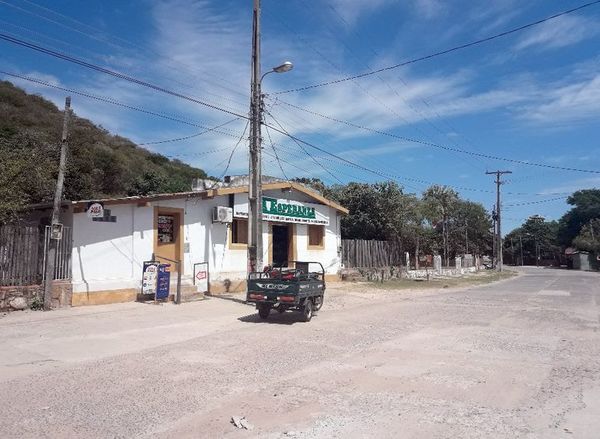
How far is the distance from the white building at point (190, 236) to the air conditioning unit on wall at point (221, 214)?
0.25 m

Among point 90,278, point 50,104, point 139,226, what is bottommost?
point 90,278

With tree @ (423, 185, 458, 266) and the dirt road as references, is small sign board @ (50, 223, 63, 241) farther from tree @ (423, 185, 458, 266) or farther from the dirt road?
tree @ (423, 185, 458, 266)

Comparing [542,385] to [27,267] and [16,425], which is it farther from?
[27,267]

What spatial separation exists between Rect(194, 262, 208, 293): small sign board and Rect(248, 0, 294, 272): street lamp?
7.85 ft

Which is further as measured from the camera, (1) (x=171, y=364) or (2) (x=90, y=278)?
(2) (x=90, y=278)

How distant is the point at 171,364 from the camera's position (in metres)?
8.31

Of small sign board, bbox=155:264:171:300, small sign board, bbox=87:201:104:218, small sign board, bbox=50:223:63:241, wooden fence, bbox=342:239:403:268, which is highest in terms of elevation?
small sign board, bbox=87:201:104:218

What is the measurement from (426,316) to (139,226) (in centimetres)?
964

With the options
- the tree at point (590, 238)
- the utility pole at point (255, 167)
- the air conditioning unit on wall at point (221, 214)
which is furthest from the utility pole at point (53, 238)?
the tree at point (590, 238)

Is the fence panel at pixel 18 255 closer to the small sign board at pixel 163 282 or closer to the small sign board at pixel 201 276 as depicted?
the small sign board at pixel 163 282

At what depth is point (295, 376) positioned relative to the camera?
A: 7641 mm

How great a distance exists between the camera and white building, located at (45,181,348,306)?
50.8ft

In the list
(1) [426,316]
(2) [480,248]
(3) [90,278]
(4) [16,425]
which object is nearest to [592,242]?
(2) [480,248]

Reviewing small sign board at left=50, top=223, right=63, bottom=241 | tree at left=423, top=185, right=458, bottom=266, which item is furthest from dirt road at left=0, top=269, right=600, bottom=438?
tree at left=423, top=185, right=458, bottom=266
